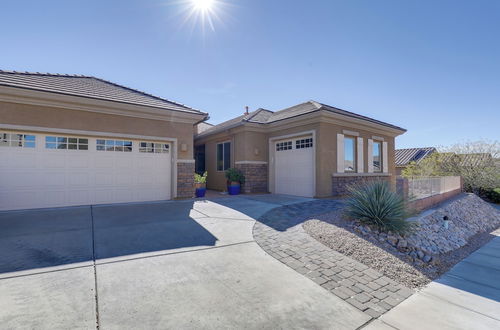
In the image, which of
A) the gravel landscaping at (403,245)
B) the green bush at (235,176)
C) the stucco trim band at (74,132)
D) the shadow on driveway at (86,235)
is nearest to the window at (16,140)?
the stucco trim band at (74,132)

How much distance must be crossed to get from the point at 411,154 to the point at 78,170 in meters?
27.9

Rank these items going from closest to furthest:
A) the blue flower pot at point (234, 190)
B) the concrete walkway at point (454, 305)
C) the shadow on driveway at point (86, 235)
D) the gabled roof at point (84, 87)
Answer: the concrete walkway at point (454, 305)
the shadow on driveway at point (86, 235)
the gabled roof at point (84, 87)
the blue flower pot at point (234, 190)

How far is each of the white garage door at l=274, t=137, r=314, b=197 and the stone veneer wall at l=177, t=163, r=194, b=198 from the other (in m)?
A: 4.24

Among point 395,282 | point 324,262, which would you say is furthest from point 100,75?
point 395,282

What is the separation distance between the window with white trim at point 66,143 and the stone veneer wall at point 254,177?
6381 mm

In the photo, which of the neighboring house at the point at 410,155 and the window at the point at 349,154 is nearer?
the window at the point at 349,154

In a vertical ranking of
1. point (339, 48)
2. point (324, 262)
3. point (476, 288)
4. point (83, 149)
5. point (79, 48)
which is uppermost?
point (339, 48)

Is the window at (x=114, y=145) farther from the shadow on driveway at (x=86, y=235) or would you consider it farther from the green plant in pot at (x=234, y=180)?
the green plant in pot at (x=234, y=180)

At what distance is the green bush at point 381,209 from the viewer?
5438 mm

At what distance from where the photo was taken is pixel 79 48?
7.72 metres

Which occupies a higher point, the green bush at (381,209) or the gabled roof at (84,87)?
the gabled roof at (84,87)

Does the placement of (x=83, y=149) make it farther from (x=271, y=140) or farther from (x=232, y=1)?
(x=271, y=140)

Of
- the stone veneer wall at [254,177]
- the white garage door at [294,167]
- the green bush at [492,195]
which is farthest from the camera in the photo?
the green bush at [492,195]

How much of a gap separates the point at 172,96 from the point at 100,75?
10.8 feet
